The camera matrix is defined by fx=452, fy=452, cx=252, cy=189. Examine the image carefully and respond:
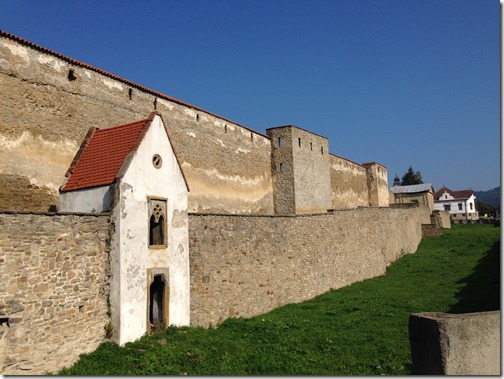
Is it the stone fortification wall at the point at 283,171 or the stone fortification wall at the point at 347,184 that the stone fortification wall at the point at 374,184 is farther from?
the stone fortification wall at the point at 283,171

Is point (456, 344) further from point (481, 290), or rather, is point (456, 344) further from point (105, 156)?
point (481, 290)

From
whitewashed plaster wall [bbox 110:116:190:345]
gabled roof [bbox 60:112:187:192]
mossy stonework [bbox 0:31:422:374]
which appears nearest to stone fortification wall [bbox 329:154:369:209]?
mossy stonework [bbox 0:31:422:374]

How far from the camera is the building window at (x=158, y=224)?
35.0ft

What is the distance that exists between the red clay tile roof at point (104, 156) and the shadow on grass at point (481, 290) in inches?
406

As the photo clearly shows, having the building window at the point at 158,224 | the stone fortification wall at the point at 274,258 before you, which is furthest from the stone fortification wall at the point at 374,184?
the building window at the point at 158,224

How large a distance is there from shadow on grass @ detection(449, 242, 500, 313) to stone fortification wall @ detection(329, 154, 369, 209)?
12657mm

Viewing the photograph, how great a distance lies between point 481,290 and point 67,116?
1546cm

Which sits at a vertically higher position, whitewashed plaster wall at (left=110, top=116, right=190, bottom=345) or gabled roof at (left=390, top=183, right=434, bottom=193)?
gabled roof at (left=390, top=183, right=434, bottom=193)

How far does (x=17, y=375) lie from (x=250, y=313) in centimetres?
792

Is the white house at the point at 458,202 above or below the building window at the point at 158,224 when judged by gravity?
above

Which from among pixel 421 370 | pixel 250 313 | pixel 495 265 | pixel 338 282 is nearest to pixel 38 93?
pixel 250 313

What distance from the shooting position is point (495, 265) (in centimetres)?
2167

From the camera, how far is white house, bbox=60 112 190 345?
966 cm

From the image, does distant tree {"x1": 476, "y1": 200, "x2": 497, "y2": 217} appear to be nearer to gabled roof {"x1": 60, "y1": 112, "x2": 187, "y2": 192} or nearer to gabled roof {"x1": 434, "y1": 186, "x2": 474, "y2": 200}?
gabled roof {"x1": 434, "y1": 186, "x2": 474, "y2": 200}
